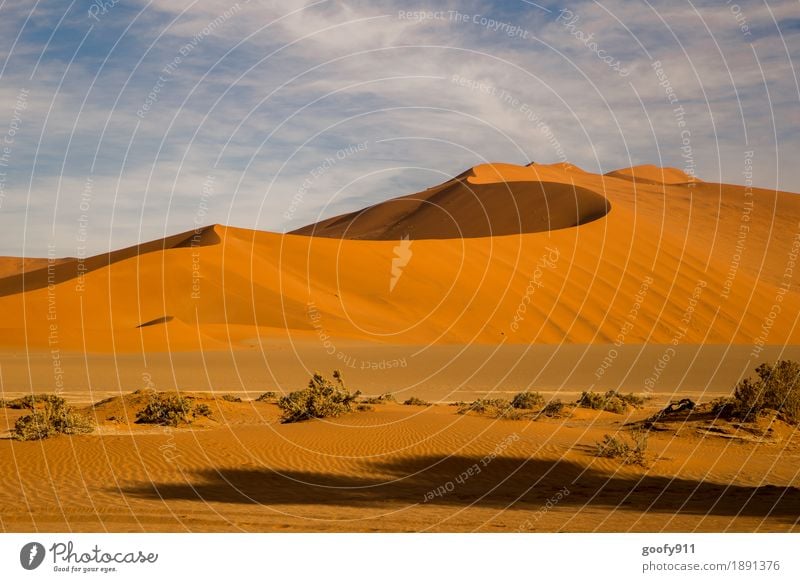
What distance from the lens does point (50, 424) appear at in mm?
17203

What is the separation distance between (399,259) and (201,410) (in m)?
46.1

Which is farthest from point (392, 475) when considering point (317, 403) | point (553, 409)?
point (553, 409)

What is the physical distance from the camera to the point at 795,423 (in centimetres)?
2084

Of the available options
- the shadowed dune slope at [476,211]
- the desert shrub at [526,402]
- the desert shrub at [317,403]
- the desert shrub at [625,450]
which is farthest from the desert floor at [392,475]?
the shadowed dune slope at [476,211]

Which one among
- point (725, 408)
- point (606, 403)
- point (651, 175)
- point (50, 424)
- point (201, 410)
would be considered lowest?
point (725, 408)

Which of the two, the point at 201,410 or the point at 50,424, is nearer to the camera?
the point at 50,424

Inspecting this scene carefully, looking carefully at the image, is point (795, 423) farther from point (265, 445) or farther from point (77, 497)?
point (77, 497)

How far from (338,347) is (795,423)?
2874cm

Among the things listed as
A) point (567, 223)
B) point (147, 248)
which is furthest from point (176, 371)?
point (567, 223)
